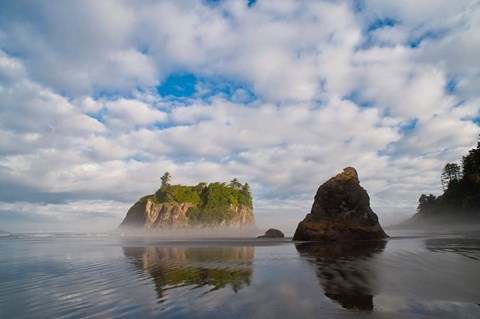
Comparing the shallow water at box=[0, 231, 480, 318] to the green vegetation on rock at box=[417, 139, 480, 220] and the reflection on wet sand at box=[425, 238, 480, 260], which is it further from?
the green vegetation on rock at box=[417, 139, 480, 220]

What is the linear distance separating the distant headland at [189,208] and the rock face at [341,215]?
11715 centimetres

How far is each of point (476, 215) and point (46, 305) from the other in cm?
9277

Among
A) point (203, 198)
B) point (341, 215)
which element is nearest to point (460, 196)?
point (341, 215)

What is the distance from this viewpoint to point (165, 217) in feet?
484

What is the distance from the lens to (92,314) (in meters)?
6.90

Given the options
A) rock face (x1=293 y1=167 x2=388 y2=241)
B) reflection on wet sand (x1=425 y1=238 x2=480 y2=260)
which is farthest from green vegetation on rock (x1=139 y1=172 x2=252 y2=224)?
reflection on wet sand (x1=425 y1=238 x2=480 y2=260)

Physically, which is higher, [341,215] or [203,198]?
[203,198]

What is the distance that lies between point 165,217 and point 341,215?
126663 millimetres

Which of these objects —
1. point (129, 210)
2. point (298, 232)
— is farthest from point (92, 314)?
point (129, 210)

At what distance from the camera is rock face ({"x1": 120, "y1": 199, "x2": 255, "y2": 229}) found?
14640cm

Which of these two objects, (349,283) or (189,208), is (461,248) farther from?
(189,208)

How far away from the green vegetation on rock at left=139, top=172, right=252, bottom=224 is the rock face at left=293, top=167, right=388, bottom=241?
117116 mm

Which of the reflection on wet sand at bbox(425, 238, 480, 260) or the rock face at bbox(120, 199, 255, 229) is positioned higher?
the rock face at bbox(120, 199, 255, 229)

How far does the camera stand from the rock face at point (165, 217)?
146400mm
